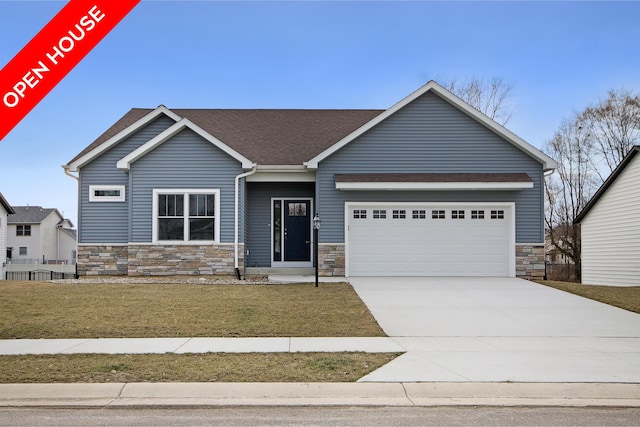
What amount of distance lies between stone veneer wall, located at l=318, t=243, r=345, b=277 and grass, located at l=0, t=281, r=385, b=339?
2384 millimetres

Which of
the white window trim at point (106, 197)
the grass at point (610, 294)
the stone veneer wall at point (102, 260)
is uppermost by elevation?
the white window trim at point (106, 197)

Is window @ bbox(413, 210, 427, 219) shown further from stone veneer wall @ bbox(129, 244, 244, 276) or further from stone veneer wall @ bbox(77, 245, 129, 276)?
stone veneer wall @ bbox(77, 245, 129, 276)

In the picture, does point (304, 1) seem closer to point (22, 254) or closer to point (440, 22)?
point (440, 22)

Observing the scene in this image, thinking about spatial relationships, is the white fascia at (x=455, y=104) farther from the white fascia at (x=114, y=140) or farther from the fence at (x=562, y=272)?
the fence at (x=562, y=272)

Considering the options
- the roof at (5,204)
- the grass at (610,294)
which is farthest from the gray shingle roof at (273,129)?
the roof at (5,204)

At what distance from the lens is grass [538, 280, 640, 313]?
42.9ft

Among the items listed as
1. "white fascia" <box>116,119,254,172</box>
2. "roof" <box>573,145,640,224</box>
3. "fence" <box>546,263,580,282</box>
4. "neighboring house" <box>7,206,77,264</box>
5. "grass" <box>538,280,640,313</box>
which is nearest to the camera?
"grass" <box>538,280,640,313</box>

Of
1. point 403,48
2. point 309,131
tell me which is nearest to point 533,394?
point 403,48

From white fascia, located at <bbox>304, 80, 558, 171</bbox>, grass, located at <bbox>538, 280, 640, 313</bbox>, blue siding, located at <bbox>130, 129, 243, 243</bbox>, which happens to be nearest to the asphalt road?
grass, located at <bbox>538, 280, 640, 313</bbox>

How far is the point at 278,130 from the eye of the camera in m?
21.3

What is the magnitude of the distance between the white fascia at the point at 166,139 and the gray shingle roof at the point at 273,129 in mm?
961

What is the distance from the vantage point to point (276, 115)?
22.8 metres

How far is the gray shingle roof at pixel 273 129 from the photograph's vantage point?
19266 mm

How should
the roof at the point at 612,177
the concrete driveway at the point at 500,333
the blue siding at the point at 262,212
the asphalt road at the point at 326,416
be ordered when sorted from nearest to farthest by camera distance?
1. the asphalt road at the point at 326,416
2. the concrete driveway at the point at 500,333
3. the blue siding at the point at 262,212
4. the roof at the point at 612,177
